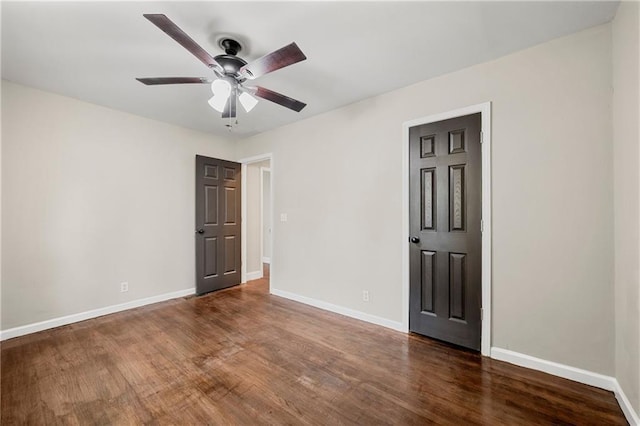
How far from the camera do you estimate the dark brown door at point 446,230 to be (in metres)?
2.33

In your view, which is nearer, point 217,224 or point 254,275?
point 217,224

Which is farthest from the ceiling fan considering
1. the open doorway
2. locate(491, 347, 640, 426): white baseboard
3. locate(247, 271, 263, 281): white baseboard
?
locate(247, 271, 263, 281): white baseboard

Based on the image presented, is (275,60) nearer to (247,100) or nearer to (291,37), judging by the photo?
(291,37)

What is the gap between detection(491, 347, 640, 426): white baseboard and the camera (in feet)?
5.16

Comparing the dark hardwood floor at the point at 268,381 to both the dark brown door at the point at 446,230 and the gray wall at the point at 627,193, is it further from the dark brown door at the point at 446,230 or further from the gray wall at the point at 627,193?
the gray wall at the point at 627,193

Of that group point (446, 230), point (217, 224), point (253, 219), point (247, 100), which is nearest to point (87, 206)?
point (217, 224)

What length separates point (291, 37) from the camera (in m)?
1.96

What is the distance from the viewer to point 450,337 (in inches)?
96.3

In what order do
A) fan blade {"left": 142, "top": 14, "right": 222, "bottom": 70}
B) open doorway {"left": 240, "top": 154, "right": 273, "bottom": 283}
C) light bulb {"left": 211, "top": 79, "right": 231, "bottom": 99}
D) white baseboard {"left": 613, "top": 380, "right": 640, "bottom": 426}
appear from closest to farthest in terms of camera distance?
fan blade {"left": 142, "top": 14, "right": 222, "bottom": 70}, white baseboard {"left": 613, "top": 380, "right": 640, "bottom": 426}, light bulb {"left": 211, "top": 79, "right": 231, "bottom": 99}, open doorway {"left": 240, "top": 154, "right": 273, "bottom": 283}

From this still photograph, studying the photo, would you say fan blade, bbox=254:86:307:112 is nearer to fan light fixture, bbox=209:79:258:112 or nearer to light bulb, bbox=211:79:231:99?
fan light fixture, bbox=209:79:258:112

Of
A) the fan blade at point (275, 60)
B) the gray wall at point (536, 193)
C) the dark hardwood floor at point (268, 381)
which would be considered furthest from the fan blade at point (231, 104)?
the dark hardwood floor at point (268, 381)

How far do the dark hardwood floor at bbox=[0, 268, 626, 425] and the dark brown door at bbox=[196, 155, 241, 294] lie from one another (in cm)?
130

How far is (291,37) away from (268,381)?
8.37ft

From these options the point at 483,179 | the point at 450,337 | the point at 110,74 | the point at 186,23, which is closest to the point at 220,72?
the point at 186,23
